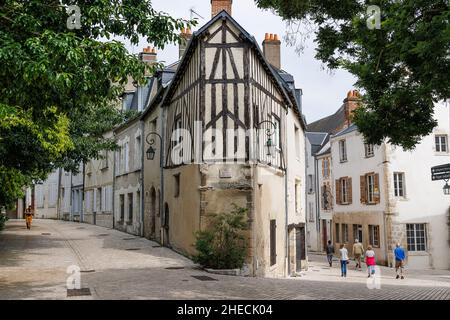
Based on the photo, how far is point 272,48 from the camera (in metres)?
21.2

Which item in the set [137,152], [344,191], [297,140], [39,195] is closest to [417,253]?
[344,191]

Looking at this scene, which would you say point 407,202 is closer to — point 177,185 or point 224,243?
point 177,185

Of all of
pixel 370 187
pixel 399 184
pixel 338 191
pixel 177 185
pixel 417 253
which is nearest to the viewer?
pixel 177 185

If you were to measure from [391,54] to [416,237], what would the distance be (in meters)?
18.3

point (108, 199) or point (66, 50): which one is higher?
point (66, 50)

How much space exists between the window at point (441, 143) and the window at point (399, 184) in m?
2.35

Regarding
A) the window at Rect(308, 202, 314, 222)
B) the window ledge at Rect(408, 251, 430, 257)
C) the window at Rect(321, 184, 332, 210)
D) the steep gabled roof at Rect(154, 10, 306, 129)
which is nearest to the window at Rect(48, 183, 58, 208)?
the window at Rect(308, 202, 314, 222)

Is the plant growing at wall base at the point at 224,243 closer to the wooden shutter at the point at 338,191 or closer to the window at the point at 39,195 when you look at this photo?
the wooden shutter at the point at 338,191

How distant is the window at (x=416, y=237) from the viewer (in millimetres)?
22656

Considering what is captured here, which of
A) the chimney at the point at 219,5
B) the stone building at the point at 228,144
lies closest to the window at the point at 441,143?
the stone building at the point at 228,144

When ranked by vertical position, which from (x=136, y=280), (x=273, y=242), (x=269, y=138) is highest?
(x=269, y=138)

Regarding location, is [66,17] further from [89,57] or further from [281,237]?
[281,237]

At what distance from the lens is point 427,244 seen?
2264 cm

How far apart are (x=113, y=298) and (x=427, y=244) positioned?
19.3m
